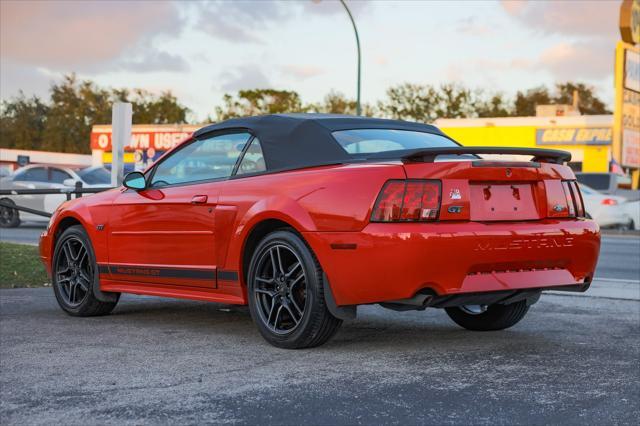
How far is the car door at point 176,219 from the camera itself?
20.9 feet

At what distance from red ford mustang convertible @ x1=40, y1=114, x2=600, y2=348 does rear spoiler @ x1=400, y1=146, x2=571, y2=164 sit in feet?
0.04

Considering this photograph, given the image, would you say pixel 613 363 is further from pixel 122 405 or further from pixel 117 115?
pixel 117 115

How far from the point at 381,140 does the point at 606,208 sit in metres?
20.2

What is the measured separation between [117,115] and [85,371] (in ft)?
25.6

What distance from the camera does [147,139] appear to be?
65812mm

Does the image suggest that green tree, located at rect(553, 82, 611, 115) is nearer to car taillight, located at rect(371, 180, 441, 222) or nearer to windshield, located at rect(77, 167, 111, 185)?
windshield, located at rect(77, 167, 111, 185)

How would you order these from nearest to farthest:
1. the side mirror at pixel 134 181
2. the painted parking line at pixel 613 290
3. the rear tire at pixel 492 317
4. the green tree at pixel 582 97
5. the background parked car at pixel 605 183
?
the rear tire at pixel 492 317 → the side mirror at pixel 134 181 → the painted parking line at pixel 613 290 → the background parked car at pixel 605 183 → the green tree at pixel 582 97

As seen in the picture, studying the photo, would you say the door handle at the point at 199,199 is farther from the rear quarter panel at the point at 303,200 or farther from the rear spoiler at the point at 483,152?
the rear spoiler at the point at 483,152

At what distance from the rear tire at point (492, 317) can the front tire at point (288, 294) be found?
145cm

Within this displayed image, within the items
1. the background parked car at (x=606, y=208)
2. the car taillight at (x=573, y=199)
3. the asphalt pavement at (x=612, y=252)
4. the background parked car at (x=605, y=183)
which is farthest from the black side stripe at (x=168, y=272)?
the background parked car at (x=605, y=183)

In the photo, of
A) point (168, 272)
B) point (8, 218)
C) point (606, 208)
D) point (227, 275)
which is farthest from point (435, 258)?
point (606, 208)

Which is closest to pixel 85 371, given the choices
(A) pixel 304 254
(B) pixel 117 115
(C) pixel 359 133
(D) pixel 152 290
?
(A) pixel 304 254

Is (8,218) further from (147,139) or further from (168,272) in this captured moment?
(147,139)

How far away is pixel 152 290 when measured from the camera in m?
6.88
